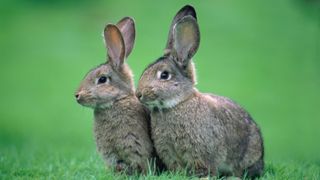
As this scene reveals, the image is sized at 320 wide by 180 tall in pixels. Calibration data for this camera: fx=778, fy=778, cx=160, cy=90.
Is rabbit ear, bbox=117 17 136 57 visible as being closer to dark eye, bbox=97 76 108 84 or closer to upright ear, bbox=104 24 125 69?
upright ear, bbox=104 24 125 69

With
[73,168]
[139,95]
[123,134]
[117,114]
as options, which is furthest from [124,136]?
[73,168]

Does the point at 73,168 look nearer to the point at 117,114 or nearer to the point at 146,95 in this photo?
the point at 117,114

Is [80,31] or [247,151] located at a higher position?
[80,31]

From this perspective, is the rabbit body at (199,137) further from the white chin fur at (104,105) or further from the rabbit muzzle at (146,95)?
the white chin fur at (104,105)

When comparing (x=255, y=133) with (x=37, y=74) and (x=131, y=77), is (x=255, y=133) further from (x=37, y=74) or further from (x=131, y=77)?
(x=37, y=74)

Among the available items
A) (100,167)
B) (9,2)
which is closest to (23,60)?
(9,2)
